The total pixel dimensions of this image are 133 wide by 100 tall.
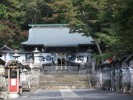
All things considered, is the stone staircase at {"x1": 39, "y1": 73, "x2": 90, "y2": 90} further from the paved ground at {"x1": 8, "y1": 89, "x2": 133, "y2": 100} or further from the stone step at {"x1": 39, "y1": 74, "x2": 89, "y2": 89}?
the paved ground at {"x1": 8, "y1": 89, "x2": 133, "y2": 100}

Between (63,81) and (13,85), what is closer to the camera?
(13,85)

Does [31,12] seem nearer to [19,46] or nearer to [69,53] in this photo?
[19,46]

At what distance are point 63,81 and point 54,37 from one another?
18103mm

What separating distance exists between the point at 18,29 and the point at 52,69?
41.2 feet

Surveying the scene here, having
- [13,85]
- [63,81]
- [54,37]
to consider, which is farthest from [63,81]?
[13,85]

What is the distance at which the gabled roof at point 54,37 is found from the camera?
65438 millimetres

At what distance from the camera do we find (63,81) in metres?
52.2

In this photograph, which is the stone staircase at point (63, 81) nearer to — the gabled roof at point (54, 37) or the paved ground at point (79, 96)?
the gabled roof at point (54, 37)

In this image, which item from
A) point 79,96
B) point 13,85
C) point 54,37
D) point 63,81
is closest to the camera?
point 79,96

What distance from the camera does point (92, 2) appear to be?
168 ft

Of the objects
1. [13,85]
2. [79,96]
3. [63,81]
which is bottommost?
[79,96]

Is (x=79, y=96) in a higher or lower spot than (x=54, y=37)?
lower

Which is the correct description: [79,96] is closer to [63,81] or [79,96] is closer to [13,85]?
[13,85]

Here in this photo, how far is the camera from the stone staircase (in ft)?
163
